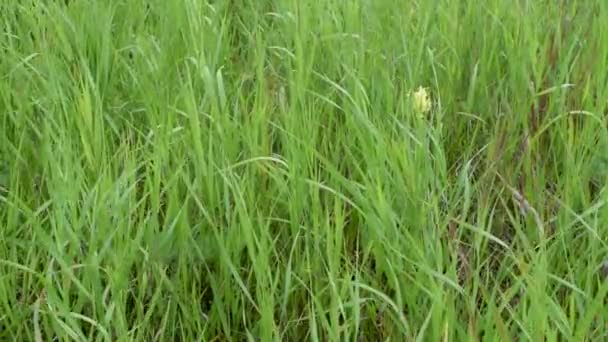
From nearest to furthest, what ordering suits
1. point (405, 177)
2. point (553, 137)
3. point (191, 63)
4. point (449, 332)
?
1. point (449, 332)
2. point (405, 177)
3. point (553, 137)
4. point (191, 63)

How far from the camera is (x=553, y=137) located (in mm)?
1562

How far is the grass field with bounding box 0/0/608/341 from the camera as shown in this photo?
49.1 inches

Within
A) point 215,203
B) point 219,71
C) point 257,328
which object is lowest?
point 257,328

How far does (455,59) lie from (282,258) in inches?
23.1

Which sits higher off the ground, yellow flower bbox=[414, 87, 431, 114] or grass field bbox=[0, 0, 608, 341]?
yellow flower bbox=[414, 87, 431, 114]

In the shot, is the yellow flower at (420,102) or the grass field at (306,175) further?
the yellow flower at (420,102)

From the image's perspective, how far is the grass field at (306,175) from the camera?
4.09 feet

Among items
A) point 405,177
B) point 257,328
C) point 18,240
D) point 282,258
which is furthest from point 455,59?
point 18,240

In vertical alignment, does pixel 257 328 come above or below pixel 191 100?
below

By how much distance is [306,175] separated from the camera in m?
1.41

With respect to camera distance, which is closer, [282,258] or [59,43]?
[282,258]

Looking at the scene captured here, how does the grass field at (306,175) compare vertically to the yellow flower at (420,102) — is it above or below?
below

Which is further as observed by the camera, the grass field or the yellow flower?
the yellow flower

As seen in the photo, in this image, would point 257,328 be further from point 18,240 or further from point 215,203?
point 18,240
